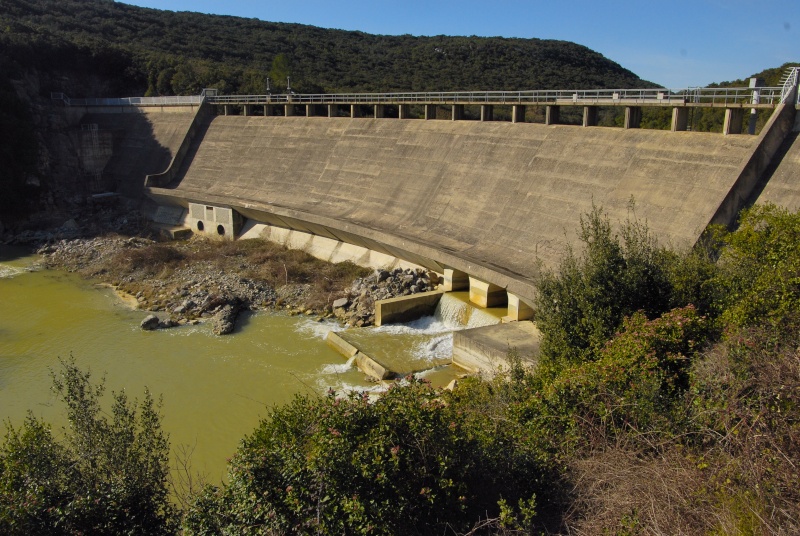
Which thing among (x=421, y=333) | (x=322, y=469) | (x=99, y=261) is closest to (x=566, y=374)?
(x=322, y=469)

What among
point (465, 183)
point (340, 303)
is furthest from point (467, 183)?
point (340, 303)

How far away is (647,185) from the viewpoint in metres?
18.6

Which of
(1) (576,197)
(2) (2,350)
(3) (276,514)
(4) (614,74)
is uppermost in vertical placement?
(4) (614,74)

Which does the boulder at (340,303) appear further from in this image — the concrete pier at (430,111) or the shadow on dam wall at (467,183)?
the concrete pier at (430,111)

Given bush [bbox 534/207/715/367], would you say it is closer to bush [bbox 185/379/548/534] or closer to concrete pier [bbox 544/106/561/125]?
bush [bbox 185/379/548/534]

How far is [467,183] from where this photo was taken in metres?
24.1

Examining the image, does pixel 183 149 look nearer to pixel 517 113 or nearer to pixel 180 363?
pixel 517 113

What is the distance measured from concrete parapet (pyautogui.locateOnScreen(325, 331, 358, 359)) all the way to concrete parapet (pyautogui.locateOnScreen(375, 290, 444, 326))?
5.51ft

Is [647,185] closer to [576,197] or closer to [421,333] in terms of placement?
[576,197]

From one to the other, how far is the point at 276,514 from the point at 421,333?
13520 millimetres

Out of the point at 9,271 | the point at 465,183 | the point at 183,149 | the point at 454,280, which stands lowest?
the point at 9,271

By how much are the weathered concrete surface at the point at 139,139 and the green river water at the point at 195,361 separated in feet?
48.6

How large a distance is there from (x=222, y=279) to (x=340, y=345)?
8.00 m

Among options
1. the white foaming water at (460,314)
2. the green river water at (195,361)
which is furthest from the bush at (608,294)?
the white foaming water at (460,314)
